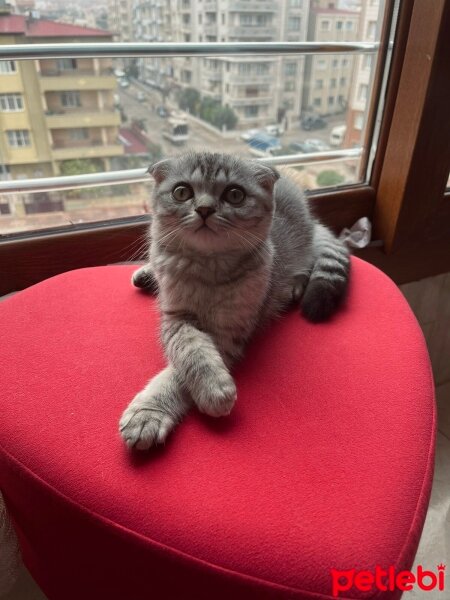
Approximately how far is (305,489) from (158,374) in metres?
0.32

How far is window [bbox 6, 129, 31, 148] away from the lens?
4.09 feet

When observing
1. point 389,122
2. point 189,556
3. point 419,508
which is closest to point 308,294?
point 419,508

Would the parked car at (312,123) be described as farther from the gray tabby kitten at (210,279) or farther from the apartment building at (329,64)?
the gray tabby kitten at (210,279)

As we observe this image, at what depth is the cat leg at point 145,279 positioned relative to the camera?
3.58 ft

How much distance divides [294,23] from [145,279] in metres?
0.90

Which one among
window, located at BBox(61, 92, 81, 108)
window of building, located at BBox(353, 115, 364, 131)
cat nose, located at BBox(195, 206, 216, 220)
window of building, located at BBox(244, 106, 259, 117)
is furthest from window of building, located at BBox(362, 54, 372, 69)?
cat nose, located at BBox(195, 206, 216, 220)

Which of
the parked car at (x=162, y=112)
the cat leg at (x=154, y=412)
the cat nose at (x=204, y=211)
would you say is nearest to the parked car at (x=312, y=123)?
the parked car at (x=162, y=112)

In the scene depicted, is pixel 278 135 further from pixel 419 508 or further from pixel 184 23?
pixel 419 508

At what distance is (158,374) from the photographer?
84 cm

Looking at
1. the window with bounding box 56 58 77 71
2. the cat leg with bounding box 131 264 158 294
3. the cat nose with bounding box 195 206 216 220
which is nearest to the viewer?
the cat nose with bounding box 195 206 216 220

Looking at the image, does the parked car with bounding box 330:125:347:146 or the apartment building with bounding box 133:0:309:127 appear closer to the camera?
the apartment building with bounding box 133:0:309:127

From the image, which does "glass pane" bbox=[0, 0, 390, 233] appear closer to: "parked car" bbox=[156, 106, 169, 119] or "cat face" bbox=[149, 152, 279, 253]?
"parked car" bbox=[156, 106, 169, 119]

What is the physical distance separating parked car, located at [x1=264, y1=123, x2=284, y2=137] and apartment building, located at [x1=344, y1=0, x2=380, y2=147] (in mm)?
243

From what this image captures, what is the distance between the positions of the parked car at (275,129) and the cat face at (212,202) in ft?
2.26
